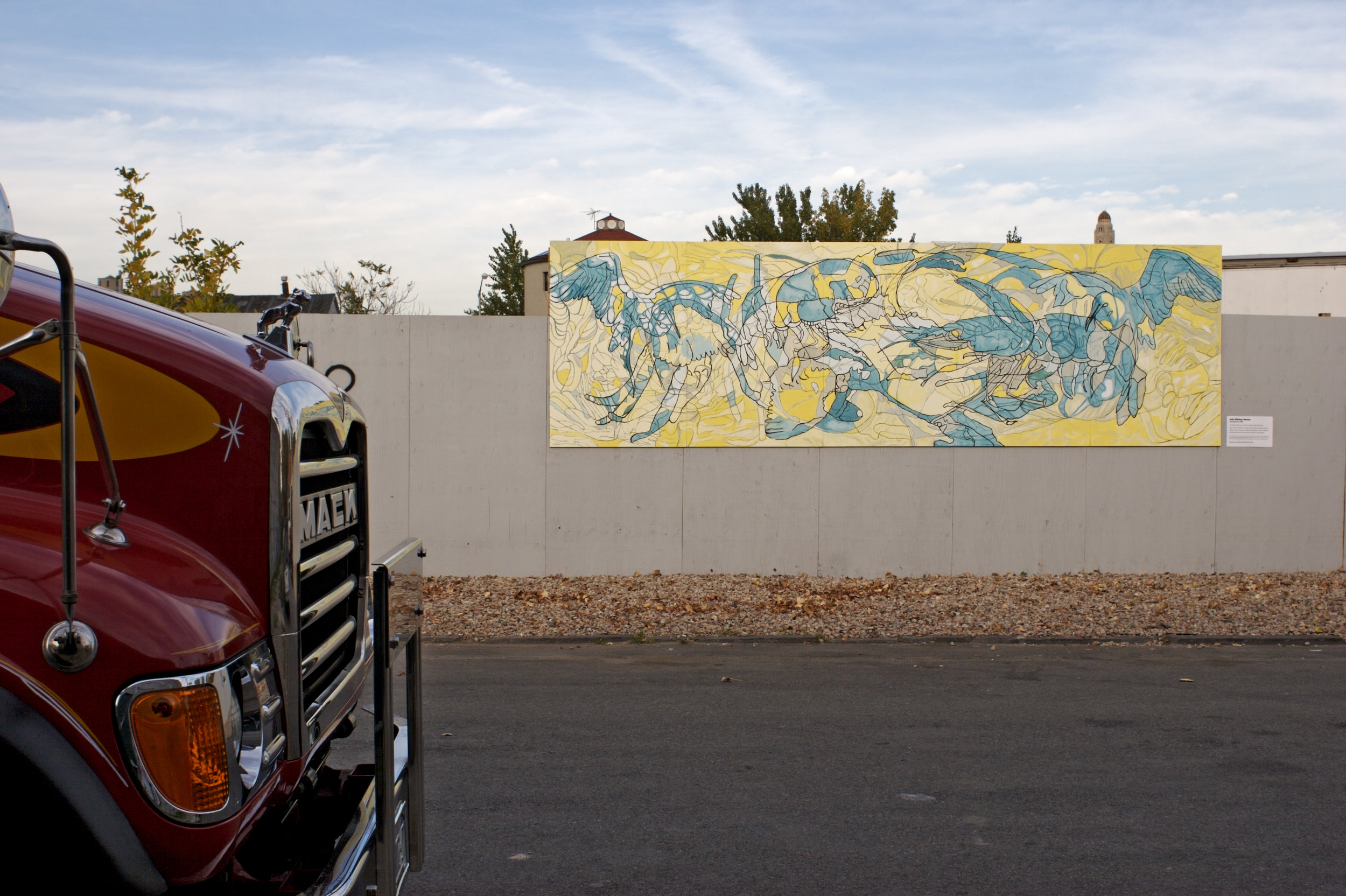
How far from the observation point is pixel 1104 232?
28.0m

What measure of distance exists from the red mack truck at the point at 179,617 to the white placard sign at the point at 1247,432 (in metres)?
11.3

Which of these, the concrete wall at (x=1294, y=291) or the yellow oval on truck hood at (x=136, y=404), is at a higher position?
the concrete wall at (x=1294, y=291)

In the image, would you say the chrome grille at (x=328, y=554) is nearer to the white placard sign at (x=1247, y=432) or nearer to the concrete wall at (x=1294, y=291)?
the white placard sign at (x=1247, y=432)

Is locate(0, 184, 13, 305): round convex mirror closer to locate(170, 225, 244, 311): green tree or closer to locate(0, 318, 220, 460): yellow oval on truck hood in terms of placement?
locate(0, 318, 220, 460): yellow oval on truck hood

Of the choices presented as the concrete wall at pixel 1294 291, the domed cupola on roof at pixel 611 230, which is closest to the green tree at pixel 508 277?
the domed cupola on roof at pixel 611 230

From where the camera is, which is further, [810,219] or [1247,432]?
[810,219]

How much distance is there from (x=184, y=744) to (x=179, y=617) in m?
0.27

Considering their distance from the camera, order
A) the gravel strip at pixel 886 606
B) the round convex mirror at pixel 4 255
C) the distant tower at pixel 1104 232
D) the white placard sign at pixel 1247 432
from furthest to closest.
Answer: the distant tower at pixel 1104 232 < the white placard sign at pixel 1247 432 < the gravel strip at pixel 886 606 < the round convex mirror at pixel 4 255

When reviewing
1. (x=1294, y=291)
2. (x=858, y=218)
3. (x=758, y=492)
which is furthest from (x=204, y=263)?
(x=858, y=218)

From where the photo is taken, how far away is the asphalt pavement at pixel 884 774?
171 inches

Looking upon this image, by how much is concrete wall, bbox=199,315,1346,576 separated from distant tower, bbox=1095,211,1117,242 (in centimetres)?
1572

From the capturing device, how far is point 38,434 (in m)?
2.51

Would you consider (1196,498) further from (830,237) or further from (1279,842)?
(830,237)

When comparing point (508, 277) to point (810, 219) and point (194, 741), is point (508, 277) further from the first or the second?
point (194, 741)
